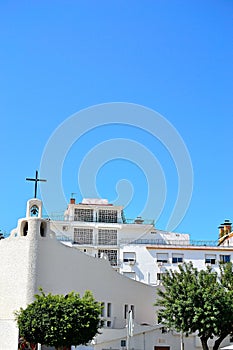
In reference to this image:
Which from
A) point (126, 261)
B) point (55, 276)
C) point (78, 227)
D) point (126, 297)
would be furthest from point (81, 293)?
point (78, 227)

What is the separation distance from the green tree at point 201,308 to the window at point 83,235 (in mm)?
24786

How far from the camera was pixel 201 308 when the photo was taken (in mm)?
35781

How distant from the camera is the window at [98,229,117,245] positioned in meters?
62.0

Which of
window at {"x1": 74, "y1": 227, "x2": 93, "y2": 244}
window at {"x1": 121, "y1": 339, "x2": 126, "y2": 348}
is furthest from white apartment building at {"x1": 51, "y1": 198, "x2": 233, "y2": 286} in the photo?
window at {"x1": 121, "y1": 339, "x2": 126, "y2": 348}

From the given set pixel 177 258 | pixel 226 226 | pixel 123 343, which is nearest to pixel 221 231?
pixel 226 226

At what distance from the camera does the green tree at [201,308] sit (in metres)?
35.7

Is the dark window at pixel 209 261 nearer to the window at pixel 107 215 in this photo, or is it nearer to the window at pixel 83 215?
the window at pixel 107 215

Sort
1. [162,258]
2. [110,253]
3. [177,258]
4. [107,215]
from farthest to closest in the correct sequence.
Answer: [107,215] → [110,253] → [162,258] → [177,258]

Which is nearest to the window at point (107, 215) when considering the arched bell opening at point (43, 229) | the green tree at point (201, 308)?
the green tree at point (201, 308)

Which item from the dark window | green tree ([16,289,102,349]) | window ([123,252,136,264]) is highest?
window ([123,252,136,264])

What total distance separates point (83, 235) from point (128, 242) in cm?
521

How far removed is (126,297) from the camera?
137 feet

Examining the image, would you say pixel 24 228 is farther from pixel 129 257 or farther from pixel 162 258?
pixel 162 258

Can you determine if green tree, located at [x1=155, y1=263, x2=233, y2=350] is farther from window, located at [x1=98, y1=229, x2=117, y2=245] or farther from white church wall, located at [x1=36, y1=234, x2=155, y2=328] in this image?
window, located at [x1=98, y1=229, x2=117, y2=245]
